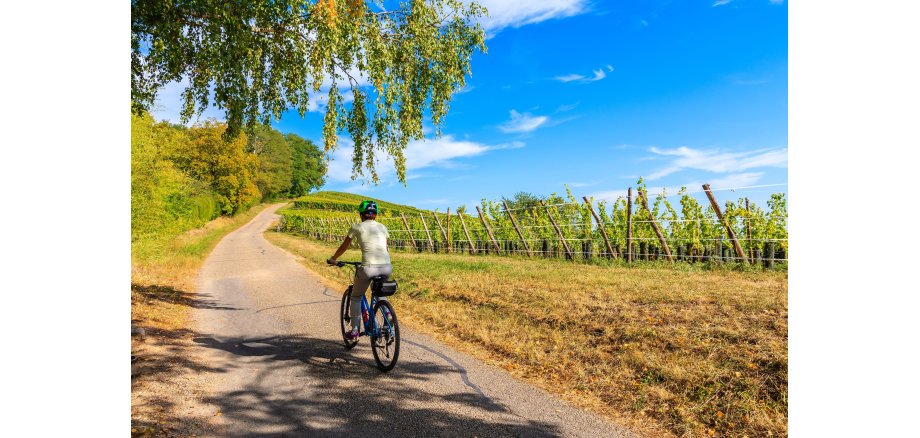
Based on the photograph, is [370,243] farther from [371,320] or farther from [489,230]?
[489,230]

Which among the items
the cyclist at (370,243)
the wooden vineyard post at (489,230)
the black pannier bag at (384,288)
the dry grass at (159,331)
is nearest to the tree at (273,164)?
the wooden vineyard post at (489,230)

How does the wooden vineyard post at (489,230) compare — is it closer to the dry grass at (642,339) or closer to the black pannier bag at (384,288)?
the dry grass at (642,339)

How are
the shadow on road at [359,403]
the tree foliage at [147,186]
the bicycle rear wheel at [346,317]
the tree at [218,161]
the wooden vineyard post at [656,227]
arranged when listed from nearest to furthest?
the shadow on road at [359,403] → the bicycle rear wheel at [346,317] → the wooden vineyard post at [656,227] → the tree foliage at [147,186] → the tree at [218,161]

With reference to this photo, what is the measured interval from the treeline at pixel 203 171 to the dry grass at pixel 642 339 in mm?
4195

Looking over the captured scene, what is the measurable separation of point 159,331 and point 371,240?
463 cm

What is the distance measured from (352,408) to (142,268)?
13633 mm

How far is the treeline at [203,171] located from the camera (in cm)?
1617

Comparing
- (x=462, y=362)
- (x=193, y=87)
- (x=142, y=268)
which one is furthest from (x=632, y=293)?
(x=142, y=268)

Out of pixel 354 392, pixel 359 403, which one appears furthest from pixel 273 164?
pixel 359 403

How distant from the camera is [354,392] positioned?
486 centimetres

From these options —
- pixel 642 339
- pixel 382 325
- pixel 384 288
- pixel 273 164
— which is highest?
pixel 273 164

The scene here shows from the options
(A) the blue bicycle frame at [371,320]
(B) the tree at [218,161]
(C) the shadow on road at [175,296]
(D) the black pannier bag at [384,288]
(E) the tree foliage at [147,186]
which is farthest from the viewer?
(B) the tree at [218,161]

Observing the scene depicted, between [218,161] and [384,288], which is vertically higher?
[218,161]

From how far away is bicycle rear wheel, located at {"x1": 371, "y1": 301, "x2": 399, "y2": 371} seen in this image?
5.49 metres
